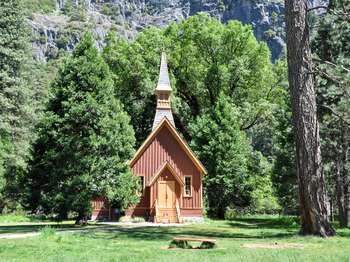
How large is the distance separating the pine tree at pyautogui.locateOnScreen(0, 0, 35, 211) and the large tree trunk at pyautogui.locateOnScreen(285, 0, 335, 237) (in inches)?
1101

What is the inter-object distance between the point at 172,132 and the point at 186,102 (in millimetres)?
9166

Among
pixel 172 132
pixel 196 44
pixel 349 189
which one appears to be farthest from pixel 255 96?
pixel 349 189

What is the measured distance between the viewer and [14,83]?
136 ft

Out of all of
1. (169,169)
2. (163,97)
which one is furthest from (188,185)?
(163,97)

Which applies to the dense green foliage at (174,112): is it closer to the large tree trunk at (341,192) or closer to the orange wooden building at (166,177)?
the large tree trunk at (341,192)

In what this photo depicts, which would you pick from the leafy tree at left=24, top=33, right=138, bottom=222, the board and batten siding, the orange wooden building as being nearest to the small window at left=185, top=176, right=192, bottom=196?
the orange wooden building

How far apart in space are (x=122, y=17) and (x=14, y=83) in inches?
5867

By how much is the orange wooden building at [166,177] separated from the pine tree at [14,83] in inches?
525

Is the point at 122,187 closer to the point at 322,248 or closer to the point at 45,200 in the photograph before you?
the point at 45,200

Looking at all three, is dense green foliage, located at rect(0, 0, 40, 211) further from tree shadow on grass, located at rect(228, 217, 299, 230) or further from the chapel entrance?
tree shadow on grass, located at rect(228, 217, 299, 230)

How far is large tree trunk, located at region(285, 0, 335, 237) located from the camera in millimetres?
14555

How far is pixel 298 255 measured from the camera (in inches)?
372

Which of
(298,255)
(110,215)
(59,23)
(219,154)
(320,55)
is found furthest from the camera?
(59,23)

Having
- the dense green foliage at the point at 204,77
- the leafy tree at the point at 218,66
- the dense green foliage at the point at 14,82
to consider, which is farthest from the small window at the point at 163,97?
the dense green foliage at the point at 14,82
